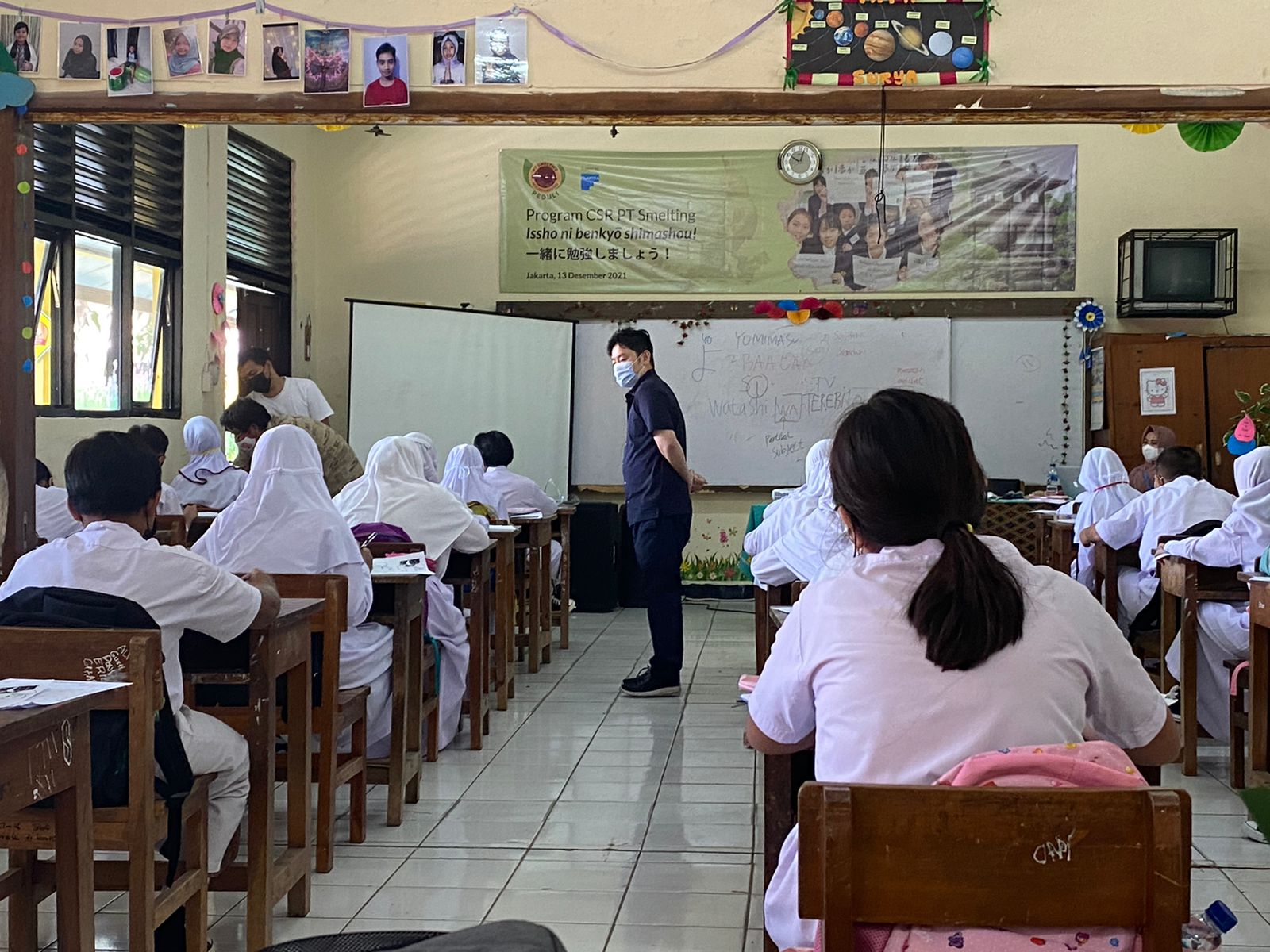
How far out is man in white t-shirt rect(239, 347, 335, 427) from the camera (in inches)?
280

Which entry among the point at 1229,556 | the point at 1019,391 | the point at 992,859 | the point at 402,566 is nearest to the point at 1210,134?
the point at 1229,556

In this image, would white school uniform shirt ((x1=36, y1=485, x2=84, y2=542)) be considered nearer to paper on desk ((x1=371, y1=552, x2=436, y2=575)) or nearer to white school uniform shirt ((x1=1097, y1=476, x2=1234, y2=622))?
paper on desk ((x1=371, y1=552, x2=436, y2=575))

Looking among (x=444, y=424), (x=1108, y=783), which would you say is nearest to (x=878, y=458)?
(x=1108, y=783)

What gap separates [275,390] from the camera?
727cm

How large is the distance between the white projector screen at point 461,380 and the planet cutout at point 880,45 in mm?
5131

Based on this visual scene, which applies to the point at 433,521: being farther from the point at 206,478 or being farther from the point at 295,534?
the point at 206,478

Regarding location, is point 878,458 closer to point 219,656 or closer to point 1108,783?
point 1108,783

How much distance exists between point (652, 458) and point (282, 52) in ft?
7.71

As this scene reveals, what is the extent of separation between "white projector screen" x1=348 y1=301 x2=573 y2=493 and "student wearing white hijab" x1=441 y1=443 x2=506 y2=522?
1960 millimetres

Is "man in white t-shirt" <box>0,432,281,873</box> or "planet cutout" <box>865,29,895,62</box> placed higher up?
"planet cutout" <box>865,29,895,62</box>

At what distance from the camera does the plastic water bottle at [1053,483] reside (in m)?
8.62

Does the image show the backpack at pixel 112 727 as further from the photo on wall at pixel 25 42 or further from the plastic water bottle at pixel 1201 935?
the photo on wall at pixel 25 42

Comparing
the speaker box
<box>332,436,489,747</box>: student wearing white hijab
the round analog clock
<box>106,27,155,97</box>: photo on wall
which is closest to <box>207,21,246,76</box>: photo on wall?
<box>106,27,155,97</box>: photo on wall

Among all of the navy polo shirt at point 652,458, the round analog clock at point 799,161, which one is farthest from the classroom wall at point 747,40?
the round analog clock at point 799,161
